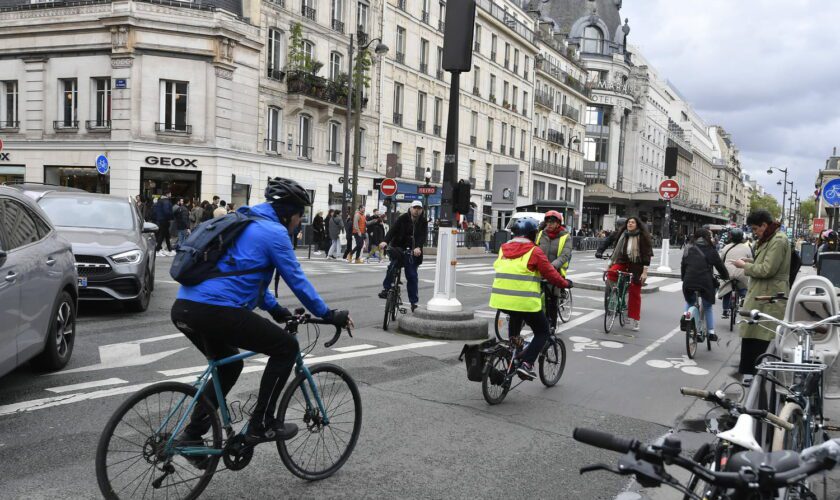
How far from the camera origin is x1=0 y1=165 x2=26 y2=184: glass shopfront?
3089 centimetres

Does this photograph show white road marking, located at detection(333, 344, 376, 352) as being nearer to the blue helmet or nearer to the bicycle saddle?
the blue helmet

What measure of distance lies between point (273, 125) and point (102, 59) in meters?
7.65

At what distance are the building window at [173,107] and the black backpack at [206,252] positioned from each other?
27.2m

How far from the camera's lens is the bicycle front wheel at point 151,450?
11.3 feet

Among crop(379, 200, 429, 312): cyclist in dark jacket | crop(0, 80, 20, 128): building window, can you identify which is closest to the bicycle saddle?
crop(379, 200, 429, 312): cyclist in dark jacket

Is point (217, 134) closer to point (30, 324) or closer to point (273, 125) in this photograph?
point (273, 125)

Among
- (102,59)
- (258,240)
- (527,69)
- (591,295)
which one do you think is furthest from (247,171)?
(527,69)

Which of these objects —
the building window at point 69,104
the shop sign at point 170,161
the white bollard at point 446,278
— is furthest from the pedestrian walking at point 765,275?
the building window at point 69,104

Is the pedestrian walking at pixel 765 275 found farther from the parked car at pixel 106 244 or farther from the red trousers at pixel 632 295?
the parked car at pixel 106 244

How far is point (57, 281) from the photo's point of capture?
6.38m

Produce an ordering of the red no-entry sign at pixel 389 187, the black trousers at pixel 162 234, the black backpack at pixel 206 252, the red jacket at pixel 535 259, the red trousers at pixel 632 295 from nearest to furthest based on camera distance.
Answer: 1. the black backpack at pixel 206 252
2. the red jacket at pixel 535 259
3. the red trousers at pixel 632 295
4. the black trousers at pixel 162 234
5. the red no-entry sign at pixel 389 187

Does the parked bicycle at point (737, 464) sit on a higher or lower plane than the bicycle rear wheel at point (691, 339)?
higher

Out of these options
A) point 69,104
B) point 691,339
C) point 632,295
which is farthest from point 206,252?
point 69,104

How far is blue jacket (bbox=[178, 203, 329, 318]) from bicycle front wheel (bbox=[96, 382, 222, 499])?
50 centimetres
